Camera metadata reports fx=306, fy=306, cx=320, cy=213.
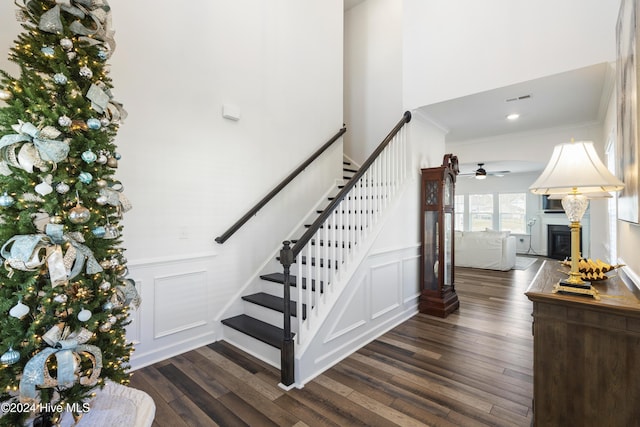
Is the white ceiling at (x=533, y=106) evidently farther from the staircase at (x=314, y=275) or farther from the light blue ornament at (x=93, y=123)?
the light blue ornament at (x=93, y=123)

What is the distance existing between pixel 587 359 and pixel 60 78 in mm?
2815

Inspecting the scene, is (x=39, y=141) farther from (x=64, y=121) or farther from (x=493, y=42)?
(x=493, y=42)

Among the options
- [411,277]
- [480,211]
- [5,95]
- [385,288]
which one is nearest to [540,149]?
[411,277]

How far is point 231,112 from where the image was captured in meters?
3.16

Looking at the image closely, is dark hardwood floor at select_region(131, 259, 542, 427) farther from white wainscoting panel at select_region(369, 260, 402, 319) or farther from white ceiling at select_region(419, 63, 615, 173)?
white ceiling at select_region(419, 63, 615, 173)

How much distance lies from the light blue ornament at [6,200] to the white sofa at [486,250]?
25.1ft

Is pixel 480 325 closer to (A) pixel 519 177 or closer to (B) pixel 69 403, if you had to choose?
(B) pixel 69 403

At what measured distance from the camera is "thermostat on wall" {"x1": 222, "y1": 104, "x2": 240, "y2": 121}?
3.12 meters

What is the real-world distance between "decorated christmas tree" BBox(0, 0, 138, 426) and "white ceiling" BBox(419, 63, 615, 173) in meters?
3.53

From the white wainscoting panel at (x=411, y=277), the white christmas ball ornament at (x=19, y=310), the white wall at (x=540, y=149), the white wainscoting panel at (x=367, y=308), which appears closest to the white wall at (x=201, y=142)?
the white wainscoting panel at (x=367, y=308)

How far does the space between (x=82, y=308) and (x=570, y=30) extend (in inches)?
168

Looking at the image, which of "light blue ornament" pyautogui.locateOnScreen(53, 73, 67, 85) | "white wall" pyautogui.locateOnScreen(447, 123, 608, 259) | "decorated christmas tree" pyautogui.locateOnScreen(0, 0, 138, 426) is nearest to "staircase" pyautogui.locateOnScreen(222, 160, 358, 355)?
"decorated christmas tree" pyautogui.locateOnScreen(0, 0, 138, 426)

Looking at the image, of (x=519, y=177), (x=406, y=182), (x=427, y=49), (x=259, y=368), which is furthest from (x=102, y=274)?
(x=519, y=177)

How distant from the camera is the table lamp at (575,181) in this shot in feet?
5.02
